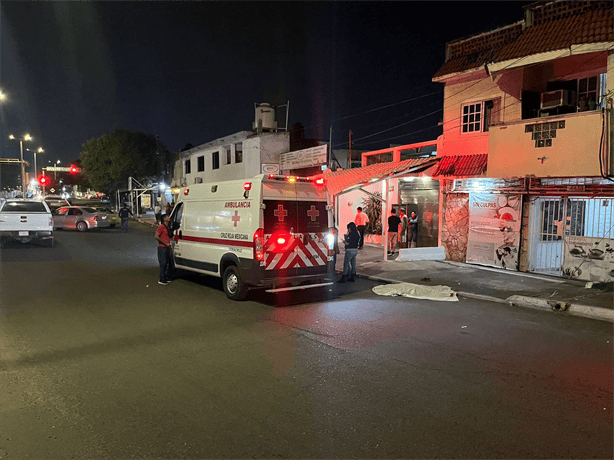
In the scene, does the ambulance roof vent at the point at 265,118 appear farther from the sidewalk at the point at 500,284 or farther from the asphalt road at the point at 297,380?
the asphalt road at the point at 297,380

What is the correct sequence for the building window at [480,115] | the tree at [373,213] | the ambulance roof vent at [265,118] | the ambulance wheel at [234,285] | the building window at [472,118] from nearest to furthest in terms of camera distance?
1. the ambulance wheel at [234,285]
2. the building window at [480,115]
3. the building window at [472,118]
4. the tree at [373,213]
5. the ambulance roof vent at [265,118]

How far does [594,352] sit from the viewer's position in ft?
20.8

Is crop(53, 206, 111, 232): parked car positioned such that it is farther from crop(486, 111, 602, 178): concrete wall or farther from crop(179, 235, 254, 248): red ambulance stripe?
crop(486, 111, 602, 178): concrete wall

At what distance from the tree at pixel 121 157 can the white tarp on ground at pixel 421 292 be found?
1674 inches

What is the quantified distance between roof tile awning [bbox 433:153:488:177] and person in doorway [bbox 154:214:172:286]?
8.32 meters

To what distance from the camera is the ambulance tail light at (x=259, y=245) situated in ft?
28.2

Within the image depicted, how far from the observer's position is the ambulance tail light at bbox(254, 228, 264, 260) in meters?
8.61

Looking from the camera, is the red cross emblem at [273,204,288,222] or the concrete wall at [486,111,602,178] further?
the concrete wall at [486,111,602,178]

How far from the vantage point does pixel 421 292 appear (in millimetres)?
10008

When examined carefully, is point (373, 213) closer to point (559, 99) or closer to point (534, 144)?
point (534, 144)

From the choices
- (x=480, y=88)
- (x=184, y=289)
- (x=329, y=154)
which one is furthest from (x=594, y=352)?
(x=329, y=154)

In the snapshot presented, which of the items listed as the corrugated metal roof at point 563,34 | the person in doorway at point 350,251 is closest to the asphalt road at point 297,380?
the person in doorway at point 350,251

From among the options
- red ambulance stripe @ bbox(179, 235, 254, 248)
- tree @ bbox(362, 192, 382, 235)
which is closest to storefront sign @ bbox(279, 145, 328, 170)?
tree @ bbox(362, 192, 382, 235)

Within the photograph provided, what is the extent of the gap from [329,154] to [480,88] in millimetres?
9113
